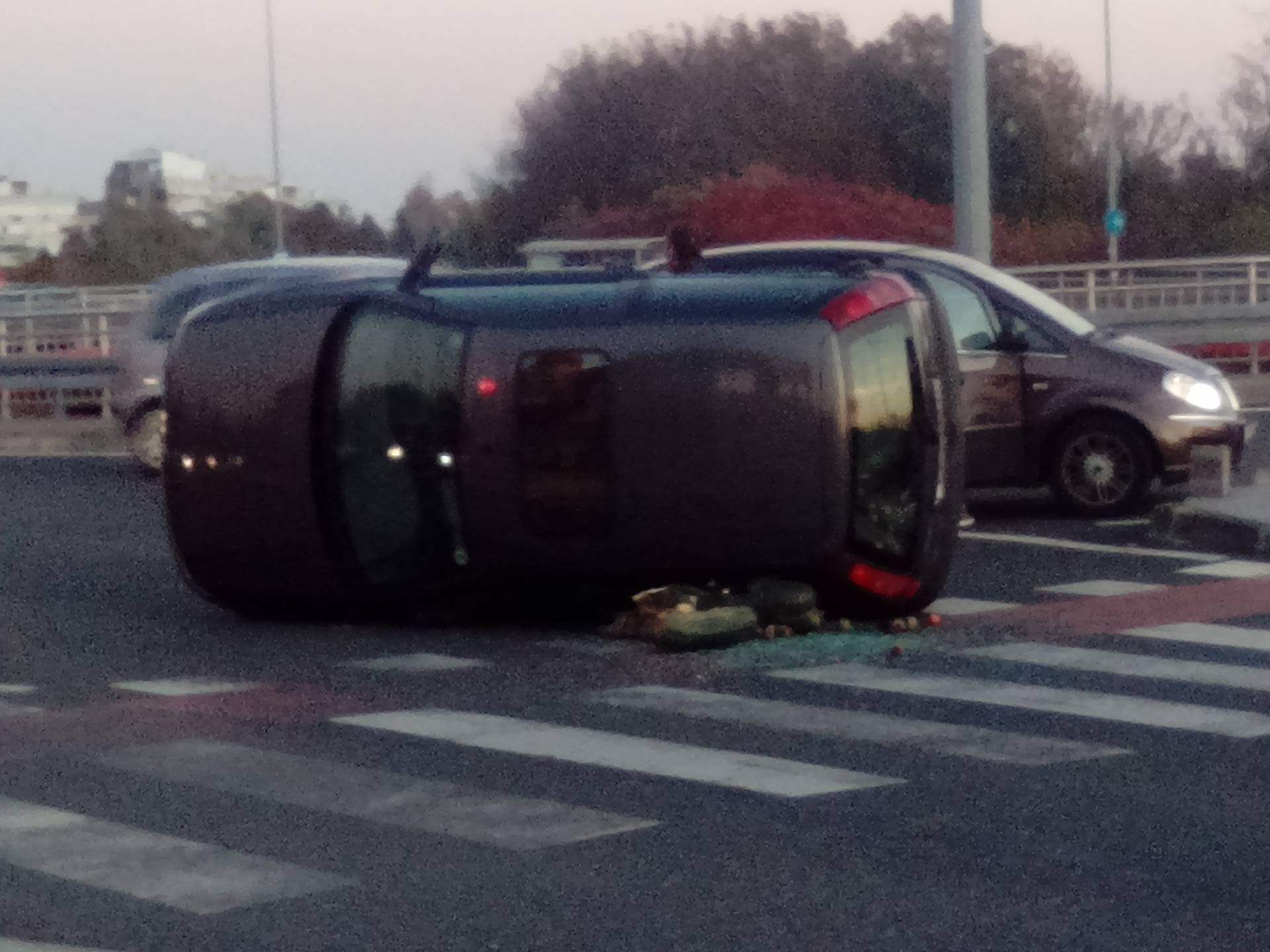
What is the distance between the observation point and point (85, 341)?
32.5 meters

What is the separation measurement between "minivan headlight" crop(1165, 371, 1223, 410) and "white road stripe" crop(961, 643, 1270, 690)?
4938mm

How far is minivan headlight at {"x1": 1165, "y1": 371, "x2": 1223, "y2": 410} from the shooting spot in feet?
47.0

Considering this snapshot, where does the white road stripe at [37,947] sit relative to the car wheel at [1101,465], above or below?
below

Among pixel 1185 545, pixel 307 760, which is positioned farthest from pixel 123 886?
pixel 1185 545

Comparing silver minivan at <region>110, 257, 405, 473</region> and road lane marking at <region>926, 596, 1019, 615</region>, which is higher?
silver minivan at <region>110, 257, 405, 473</region>

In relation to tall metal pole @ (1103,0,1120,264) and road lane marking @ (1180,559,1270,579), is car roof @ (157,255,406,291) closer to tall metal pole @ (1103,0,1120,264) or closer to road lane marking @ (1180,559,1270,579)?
road lane marking @ (1180,559,1270,579)

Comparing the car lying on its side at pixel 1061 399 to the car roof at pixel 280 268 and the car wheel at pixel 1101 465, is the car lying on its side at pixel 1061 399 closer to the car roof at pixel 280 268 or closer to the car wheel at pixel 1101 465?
the car wheel at pixel 1101 465

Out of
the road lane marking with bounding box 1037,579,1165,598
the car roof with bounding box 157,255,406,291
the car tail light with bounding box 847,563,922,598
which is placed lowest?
the road lane marking with bounding box 1037,579,1165,598

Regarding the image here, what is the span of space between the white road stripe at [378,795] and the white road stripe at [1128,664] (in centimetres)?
314

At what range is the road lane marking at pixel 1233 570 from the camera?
11938 mm

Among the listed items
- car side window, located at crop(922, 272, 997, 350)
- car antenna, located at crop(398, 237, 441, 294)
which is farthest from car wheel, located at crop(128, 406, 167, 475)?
car antenna, located at crop(398, 237, 441, 294)

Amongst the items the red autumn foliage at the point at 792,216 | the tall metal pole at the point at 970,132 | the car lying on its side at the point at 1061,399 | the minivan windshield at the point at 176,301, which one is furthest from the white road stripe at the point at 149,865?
the red autumn foliage at the point at 792,216

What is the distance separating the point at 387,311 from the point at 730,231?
33.8 m

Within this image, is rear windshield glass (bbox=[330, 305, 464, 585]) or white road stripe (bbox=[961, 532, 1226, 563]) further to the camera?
white road stripe (bbox=[961, 532, 1226, 563])
